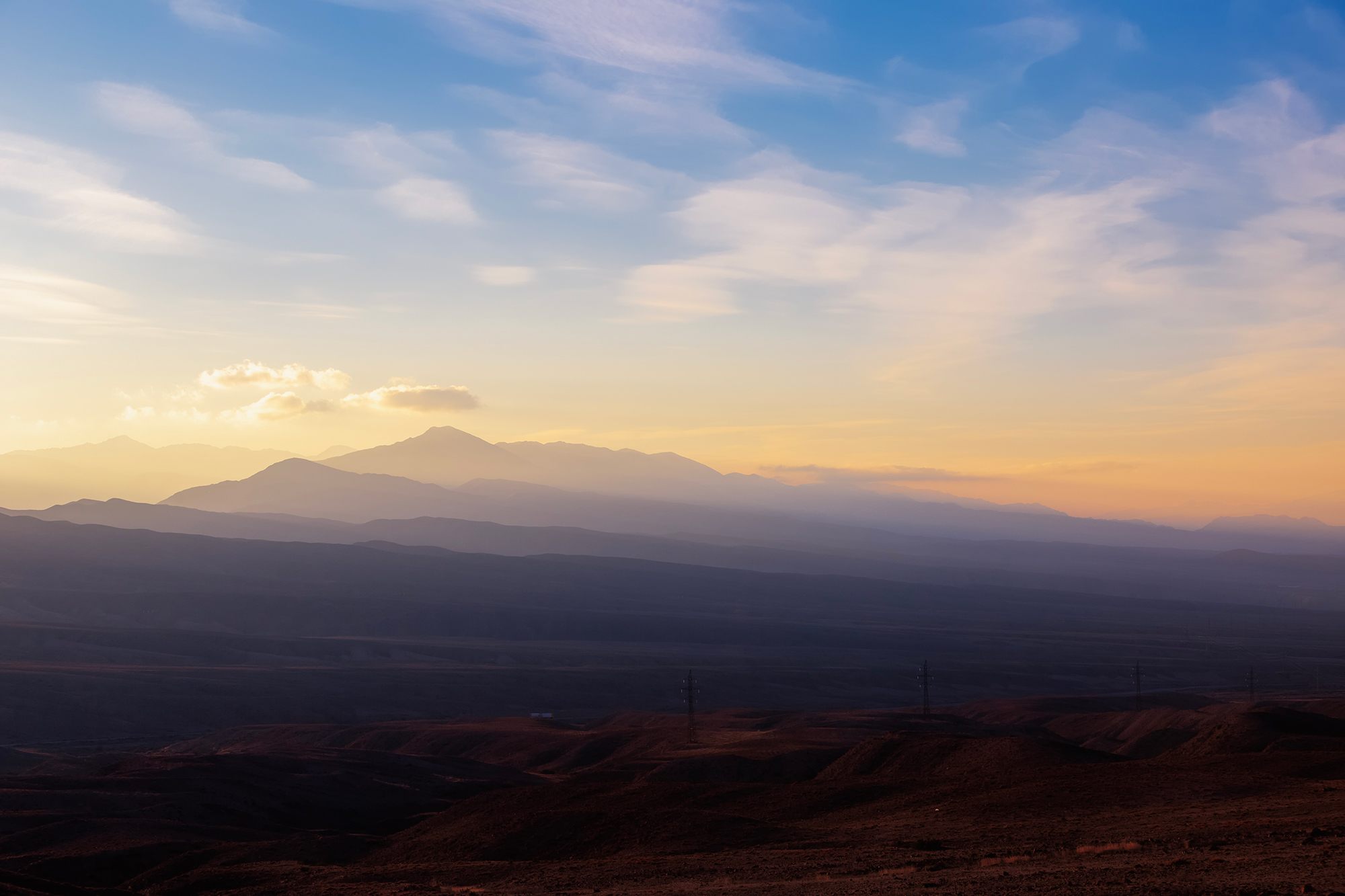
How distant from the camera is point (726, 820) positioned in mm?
30531

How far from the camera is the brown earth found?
21031 millimetres

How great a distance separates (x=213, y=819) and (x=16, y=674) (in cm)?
6701

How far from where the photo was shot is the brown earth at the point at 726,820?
69.0 feet

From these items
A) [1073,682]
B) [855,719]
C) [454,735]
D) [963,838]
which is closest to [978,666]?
[1073,682]

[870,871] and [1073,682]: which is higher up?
[870,871]

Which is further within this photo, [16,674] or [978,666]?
[978,666]

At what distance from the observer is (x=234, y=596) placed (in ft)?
516

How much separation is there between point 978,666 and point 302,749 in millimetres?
94364

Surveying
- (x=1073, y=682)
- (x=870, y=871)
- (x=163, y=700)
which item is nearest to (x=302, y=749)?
(x=163, y=700)

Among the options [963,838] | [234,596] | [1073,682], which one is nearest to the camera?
[963,838]

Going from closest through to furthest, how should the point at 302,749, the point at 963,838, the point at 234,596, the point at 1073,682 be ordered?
the point at 963,838 → the point at 302,749 → the point at 1073,682 → the point at 234,596

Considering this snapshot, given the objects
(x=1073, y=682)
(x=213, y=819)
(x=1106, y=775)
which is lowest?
(x=1073, y=682)

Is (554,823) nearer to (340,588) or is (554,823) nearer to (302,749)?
(302,749)

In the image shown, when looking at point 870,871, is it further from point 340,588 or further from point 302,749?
point 340,588
